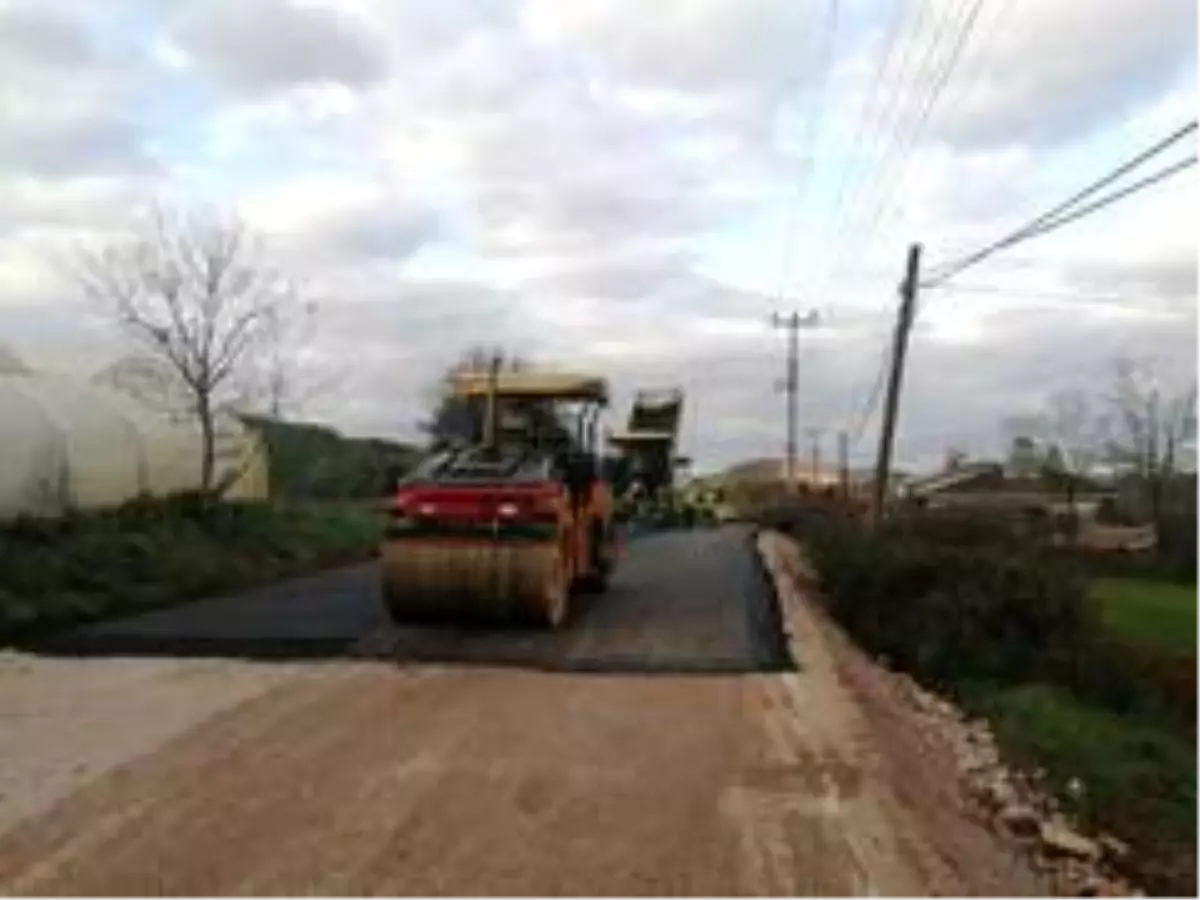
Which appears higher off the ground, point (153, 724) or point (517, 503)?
point (517, 503)

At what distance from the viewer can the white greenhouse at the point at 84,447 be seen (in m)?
25.0

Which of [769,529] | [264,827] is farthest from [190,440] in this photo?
[769,529]

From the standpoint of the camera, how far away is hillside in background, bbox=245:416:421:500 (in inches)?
1776

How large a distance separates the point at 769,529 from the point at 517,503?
3924 centimetres

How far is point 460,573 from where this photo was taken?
1798 centimetres

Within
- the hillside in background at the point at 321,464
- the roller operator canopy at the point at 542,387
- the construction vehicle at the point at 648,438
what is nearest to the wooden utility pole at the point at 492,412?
the roller operator canopy at the point at 542,387

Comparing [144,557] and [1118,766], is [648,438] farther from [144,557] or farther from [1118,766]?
[1118,766]

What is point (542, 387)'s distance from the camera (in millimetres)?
21000

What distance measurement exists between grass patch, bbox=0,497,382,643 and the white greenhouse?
0.51m

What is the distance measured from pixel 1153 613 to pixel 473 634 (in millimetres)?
23752

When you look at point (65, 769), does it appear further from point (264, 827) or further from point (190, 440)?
point (190, 440)

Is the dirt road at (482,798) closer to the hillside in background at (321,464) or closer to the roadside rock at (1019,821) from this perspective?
the roadside rock at (1019,821)

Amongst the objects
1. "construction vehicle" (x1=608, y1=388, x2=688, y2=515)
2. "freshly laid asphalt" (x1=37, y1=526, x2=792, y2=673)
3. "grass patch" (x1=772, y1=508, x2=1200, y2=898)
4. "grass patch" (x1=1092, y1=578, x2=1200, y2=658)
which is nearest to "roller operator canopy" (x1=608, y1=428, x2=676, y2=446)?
"construction vehicle" (x1=608, y1=388, x2=688, y2=515)

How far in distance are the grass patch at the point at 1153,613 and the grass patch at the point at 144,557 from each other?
37.9 feet
